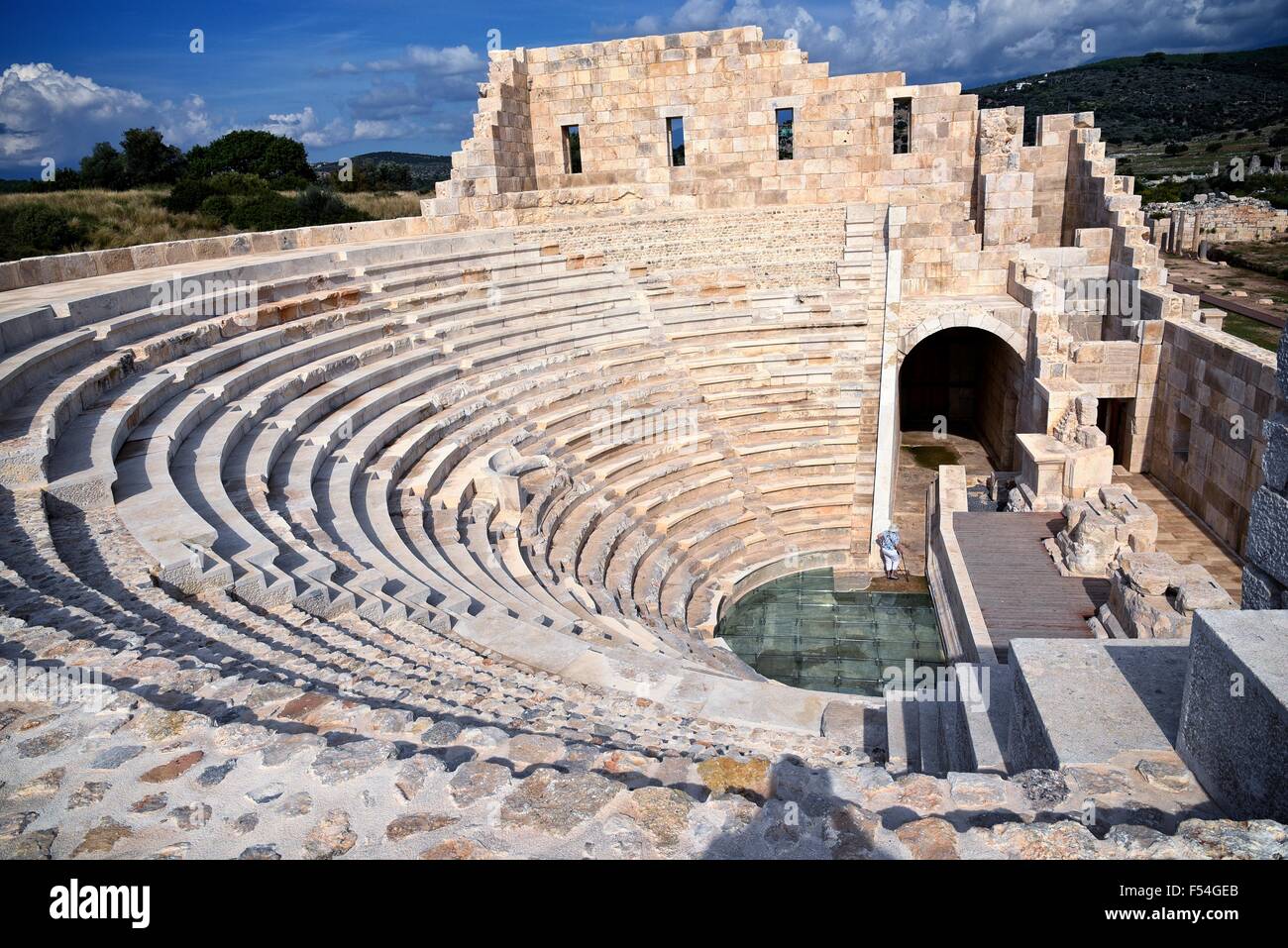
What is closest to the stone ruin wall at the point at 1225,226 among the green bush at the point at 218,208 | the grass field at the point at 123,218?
the grass field at the point at 123,218

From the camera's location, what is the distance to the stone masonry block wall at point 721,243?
15320 mm

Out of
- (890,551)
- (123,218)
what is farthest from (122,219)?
(890,551)

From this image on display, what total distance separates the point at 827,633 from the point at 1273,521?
6.28 m

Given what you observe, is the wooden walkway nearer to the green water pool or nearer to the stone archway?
the green water pool

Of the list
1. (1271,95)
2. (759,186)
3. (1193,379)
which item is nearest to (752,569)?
(1193,379)

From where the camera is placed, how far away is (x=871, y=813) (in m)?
3.19

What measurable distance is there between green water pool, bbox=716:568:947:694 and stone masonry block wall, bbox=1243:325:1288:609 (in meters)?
4.78

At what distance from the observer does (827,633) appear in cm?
1042

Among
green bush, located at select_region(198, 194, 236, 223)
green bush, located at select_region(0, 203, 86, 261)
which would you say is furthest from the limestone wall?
green bush, located at select_region(0, 203, 86, 261)

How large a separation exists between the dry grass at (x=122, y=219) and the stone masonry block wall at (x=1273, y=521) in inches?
766

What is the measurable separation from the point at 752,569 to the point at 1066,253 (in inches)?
398

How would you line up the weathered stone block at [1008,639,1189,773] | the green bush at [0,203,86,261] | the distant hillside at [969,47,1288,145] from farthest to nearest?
the distant hillside at [969,47,1288,145], the green bush at [0,203,86,261], the weathered stone block at [1008,639,1189,773]

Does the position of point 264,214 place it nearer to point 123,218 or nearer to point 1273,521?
point 123,218

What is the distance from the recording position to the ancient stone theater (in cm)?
331
